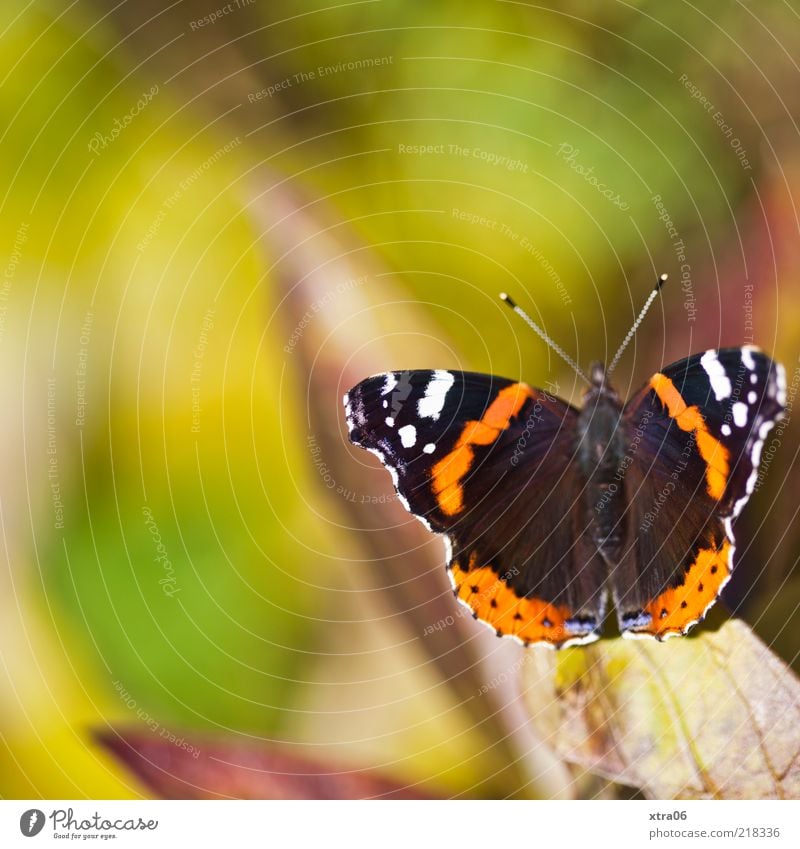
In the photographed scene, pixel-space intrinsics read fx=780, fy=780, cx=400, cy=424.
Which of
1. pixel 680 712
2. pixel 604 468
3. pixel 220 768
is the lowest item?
pixel 680 712

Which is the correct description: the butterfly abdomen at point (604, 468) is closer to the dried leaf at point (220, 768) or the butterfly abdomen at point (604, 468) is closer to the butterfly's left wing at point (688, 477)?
the butterfly's left wing at point (688, 477)

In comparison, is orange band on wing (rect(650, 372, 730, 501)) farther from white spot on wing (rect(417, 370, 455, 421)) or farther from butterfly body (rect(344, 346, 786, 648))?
white spot on wing (rect(417, 370, 455, 421))

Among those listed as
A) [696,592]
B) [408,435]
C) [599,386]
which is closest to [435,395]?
[408,435]

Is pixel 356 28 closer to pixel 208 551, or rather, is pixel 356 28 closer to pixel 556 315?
pixel 556 315

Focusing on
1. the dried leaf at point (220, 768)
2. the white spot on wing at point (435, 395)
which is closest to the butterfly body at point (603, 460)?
the white spot on wing at point (435, 395)

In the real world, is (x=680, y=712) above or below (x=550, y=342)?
below

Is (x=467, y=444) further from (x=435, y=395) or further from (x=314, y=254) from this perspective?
(x=314, y=254)
